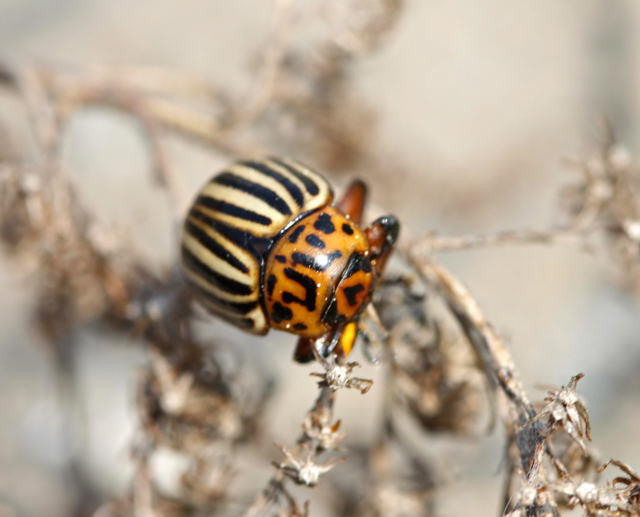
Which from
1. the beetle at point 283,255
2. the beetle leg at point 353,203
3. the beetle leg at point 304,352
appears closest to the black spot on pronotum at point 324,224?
the beetle at point 283,255

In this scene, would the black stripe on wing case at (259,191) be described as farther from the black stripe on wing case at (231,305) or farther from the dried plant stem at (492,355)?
the dried plant stem at (492,355)

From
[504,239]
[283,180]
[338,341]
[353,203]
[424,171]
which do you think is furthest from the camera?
[424,171]

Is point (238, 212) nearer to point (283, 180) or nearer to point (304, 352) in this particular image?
point (283, 180)

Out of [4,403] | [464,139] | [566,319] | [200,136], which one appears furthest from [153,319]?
[464,139]

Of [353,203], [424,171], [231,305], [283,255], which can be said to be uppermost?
[424,171]

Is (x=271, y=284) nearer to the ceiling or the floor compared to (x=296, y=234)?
nearer to the floor

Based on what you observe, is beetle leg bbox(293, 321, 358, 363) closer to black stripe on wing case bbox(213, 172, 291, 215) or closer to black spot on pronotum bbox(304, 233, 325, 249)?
black spot on pronotum bbox(304, 233, 325, 249)

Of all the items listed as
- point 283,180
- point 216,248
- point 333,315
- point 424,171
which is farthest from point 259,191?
point 424,171

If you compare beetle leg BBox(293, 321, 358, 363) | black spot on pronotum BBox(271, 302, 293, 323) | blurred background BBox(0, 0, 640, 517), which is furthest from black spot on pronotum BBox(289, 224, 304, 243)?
blurred background BBox(0, 0, 640, 517)
